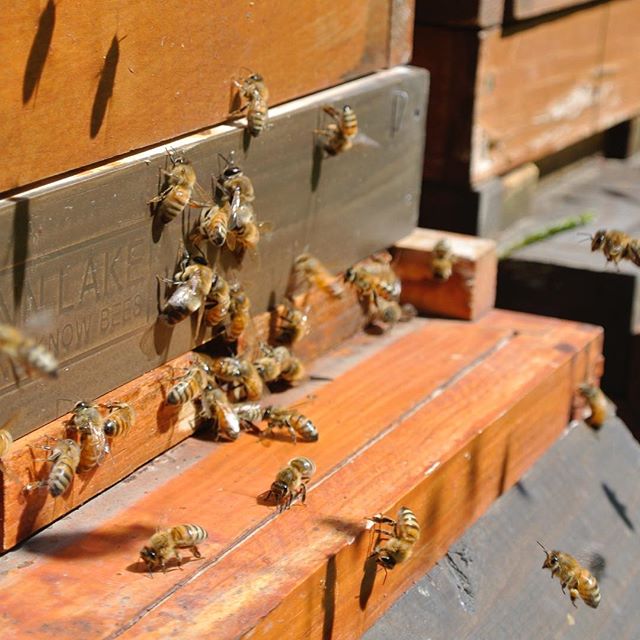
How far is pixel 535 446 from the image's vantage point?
11.7 feet

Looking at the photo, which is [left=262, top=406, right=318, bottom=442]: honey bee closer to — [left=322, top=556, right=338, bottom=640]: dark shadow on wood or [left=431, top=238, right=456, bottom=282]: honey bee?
[left=322, top=556, right=338, bottom=640]: dark shadow on wood

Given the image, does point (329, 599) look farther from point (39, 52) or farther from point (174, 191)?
point (39, 52)

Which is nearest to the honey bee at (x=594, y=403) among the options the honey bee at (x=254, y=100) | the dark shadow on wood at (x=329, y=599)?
the honey bee at (x=254, y=100)

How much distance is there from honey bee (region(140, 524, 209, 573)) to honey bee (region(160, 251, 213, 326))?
1.72 feet

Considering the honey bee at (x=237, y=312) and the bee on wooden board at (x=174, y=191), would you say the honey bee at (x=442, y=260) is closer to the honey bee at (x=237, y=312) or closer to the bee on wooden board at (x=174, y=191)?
the honey bee at (x=237, y=312)

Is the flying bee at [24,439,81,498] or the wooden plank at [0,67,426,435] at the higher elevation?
the wooden plank at [0,67,426,435]

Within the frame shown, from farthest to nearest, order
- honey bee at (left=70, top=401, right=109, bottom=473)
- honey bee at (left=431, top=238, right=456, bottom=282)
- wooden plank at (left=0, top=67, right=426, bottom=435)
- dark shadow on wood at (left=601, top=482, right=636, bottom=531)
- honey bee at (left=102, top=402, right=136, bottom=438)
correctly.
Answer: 1. honey bee at (left=431, top=238, right=456, bottom=282)
2. dark shadow on wood at (left=601, top=482, right=636, bottom=531)
3. honey bee at (left=102, top=402, right=136, bottom=438)
4. honey bee at (left=70, top=401, right=109, bottom=473)
5. wooden plank at (left=0, top=67, right=426, bottom=435)

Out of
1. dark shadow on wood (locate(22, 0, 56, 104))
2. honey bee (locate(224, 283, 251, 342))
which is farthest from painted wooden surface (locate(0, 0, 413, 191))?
honey bee (locate(224, 283, 251, 342))

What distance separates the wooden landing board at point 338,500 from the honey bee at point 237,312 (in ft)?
0.88

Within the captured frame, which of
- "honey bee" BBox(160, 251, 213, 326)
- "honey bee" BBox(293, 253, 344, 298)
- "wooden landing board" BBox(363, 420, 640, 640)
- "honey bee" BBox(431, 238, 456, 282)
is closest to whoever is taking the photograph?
"honey bee" BBox(160, 251, 213, 326)

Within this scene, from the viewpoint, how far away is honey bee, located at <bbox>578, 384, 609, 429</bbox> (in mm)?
3861

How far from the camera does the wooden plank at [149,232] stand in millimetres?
2410

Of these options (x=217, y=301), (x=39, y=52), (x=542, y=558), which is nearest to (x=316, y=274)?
(x=217, y=301)

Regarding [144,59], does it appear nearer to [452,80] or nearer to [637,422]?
[452,80]
